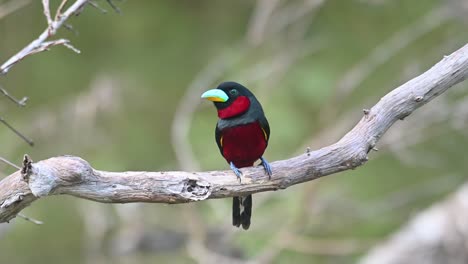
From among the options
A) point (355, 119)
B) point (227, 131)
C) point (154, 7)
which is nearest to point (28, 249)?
point (154, 7)

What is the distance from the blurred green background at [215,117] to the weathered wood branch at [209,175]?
309 cm

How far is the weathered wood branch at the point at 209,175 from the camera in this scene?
2428mm

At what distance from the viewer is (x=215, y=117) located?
6.92 meters

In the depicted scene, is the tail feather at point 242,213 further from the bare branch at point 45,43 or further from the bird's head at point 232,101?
the bare branch at point 45,43

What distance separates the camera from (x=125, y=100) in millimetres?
A: 7609

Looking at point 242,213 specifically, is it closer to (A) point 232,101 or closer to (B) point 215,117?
(A) point 232,101

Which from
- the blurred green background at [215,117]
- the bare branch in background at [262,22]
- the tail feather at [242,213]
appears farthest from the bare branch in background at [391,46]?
the tail feather at [242,213]

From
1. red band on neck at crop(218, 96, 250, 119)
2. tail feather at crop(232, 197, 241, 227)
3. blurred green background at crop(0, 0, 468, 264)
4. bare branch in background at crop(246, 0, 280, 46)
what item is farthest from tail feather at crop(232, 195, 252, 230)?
bare branch in background at crop(246, 0, 280, 46)

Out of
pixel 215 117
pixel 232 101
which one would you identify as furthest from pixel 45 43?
pixel 215 117

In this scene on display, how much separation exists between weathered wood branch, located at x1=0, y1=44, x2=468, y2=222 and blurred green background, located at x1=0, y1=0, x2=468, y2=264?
3.09m

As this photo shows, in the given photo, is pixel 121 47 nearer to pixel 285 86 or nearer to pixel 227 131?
pixel 285 86

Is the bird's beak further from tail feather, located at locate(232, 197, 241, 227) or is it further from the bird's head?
tail feather, located at locate(232, 197, 241, 227)

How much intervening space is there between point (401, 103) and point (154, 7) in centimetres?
566

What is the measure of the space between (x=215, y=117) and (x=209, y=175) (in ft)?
14.0
